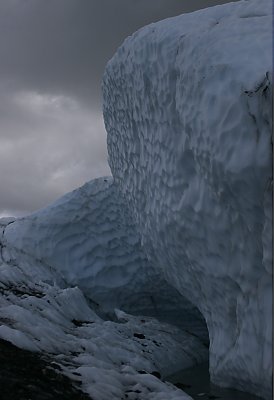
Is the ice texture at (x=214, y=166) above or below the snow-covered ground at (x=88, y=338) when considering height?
above

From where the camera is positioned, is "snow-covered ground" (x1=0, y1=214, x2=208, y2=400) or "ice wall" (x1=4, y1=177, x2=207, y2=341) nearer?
"snow-covered ground" (x1=0, y1=214, x2=208, y2=400)

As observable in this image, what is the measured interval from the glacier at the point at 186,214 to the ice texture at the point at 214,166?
0.02m

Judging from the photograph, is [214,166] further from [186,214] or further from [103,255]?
[103,255]

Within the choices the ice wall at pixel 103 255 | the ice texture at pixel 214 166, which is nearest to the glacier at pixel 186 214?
the ice texture at pixel 214 166

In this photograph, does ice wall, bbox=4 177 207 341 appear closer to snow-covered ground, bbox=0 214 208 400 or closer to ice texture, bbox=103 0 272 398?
snow-covered ground, bbox=0 214 208 400

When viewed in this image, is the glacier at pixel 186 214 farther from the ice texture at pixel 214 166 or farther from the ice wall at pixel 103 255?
the ice wall at pixel 103 255

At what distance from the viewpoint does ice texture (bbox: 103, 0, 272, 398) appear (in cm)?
634

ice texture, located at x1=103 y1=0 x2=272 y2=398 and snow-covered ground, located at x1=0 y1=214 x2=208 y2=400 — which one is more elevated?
ice texture, located at x1=103 y1=0 x2=272 y2=398

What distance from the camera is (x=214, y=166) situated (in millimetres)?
6875

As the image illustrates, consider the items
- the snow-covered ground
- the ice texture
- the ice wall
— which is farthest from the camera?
the ice wall

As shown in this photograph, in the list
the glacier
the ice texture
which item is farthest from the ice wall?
the ice texture

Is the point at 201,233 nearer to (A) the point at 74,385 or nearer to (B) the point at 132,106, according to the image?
(A) the point at 74,385

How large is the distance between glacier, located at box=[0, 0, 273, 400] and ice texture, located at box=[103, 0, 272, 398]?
0.07ft

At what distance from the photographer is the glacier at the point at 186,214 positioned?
6348 mm
